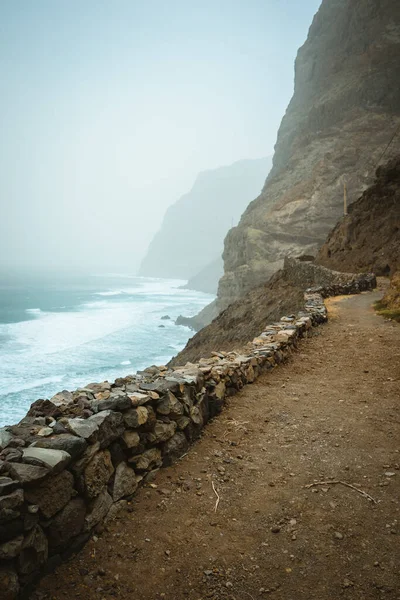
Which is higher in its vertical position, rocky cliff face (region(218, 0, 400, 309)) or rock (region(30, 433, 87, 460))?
rocky cliff face (region(218, 0, 400, 309))

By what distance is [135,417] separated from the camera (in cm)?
423

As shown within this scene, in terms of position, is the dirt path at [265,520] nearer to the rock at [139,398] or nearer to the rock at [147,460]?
the rock at [147,460]

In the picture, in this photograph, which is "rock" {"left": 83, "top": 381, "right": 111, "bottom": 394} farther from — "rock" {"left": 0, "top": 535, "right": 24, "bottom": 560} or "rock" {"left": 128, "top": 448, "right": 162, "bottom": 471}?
"rock" {"left": 0, "top": 535, "right": 24, "bottom": 560}

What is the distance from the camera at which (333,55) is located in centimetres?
8731

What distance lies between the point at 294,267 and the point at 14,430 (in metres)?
31.4

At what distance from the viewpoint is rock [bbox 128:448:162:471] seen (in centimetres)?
427

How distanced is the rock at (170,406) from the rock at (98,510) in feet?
Result: 4.13

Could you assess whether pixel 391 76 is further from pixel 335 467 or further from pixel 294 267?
pixel 335 467

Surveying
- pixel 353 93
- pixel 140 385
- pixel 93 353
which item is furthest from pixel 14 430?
pixel 353 93

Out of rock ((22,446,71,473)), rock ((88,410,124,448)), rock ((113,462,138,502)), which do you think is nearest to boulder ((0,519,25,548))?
A: rock ((22,446,71,473))

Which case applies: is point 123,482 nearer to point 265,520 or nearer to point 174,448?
point 174,448

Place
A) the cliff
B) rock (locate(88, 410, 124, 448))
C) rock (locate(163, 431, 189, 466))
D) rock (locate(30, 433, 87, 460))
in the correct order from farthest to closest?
the cliff → rock (locate(163, 431, 189, 466)) → rock (locate(88, 410, 124, 448)) → rock (locate(30, 433, 87, 460))

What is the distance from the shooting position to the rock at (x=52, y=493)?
2.96 m

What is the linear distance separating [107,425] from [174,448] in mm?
1388
